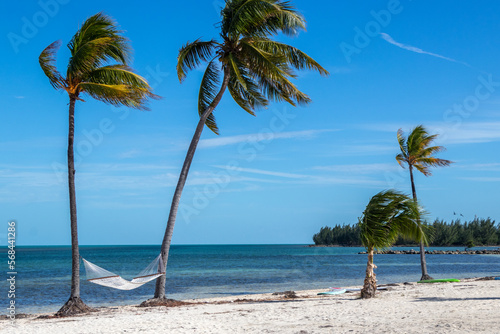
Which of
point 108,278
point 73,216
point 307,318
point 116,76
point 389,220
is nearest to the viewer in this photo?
point 307,318

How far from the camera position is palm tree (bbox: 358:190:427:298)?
12.5 meters

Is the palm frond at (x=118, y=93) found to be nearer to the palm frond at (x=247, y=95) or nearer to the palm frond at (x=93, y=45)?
the palm frond at (x=93, y=45)

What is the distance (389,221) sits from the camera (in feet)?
41.7

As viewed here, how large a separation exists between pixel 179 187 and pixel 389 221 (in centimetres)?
562

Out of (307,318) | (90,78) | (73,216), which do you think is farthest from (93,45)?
(307,318)

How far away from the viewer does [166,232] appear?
13.0 metres

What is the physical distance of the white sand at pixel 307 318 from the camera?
8.33 meters

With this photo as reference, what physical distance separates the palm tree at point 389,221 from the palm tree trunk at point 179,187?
192 inches

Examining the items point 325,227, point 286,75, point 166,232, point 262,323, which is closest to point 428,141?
point 286,75

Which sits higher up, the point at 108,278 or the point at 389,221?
the point at 389,221

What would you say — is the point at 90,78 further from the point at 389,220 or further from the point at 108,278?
the point at 389,220

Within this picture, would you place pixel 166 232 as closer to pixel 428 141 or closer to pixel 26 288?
pixel 428 141

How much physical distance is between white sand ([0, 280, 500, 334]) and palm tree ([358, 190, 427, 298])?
4.94ft

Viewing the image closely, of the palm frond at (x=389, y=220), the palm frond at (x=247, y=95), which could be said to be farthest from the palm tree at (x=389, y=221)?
the palm frond at (x=247, y=95)
